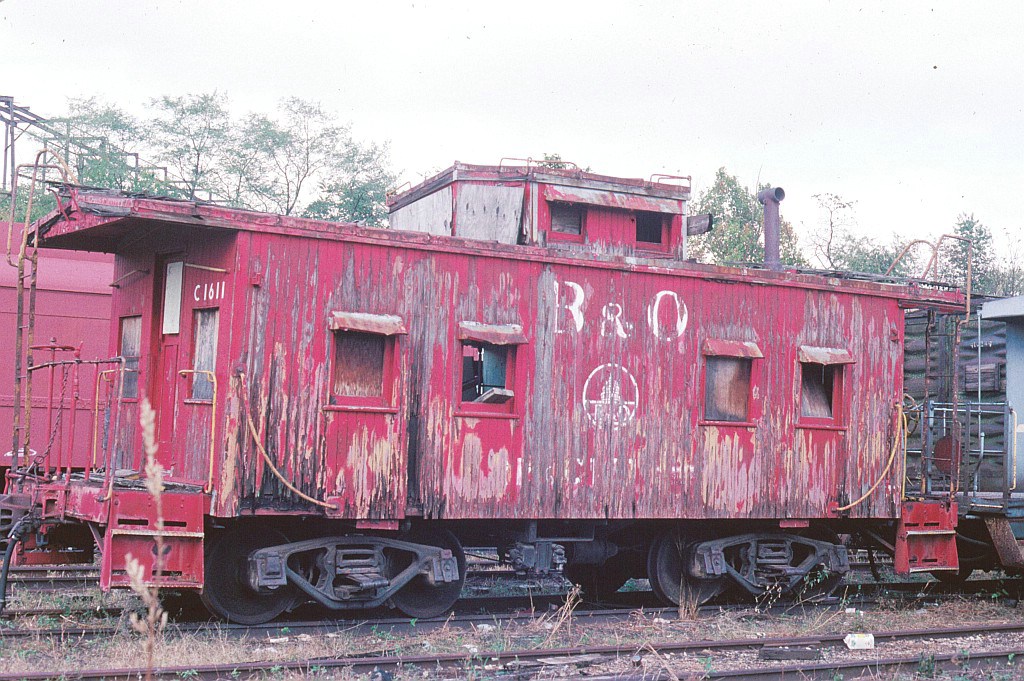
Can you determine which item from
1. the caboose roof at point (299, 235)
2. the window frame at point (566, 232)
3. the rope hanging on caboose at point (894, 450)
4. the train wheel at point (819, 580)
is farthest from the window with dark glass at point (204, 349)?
the rope hanging on caboose at point (894, 450)

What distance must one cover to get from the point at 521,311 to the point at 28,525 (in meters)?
5.26

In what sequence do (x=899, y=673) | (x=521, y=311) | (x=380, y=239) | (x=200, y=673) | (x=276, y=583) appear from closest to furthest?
1. (x=200, y=673)
2. (x=899, y=673)
3. (x=276, y=583)
4. (x=380, y=239)
5. (x=521, y=311)

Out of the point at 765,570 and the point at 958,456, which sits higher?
the point at 958,456

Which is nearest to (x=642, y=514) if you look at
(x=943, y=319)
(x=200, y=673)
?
(x=200, y=673)

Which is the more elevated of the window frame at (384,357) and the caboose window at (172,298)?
the caboose window at (172,298)

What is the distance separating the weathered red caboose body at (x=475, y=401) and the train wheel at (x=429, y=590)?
0.10 feet

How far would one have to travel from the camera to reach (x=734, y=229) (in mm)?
41750

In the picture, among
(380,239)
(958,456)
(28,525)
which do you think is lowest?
(28,525)

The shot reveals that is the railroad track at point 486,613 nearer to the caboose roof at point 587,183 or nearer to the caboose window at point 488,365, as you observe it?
the caboose window at point 488,365

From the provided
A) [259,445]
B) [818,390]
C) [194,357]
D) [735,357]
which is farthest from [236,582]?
[818,390]

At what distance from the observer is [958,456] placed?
505 inches

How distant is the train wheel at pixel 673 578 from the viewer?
1191 cm

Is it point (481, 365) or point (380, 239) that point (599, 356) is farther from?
point (380, 239)

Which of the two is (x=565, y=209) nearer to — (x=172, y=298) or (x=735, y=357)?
(x=735, y=357)
